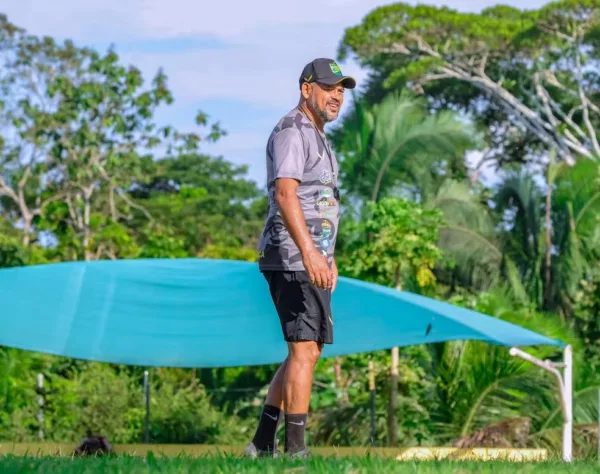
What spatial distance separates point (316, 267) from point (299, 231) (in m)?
0.16

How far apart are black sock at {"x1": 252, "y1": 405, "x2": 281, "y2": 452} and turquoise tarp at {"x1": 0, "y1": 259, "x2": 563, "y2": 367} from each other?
4.06 metres

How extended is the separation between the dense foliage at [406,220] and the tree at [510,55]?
0.04 m

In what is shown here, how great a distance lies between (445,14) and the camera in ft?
89.3

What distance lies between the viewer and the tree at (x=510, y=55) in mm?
26578

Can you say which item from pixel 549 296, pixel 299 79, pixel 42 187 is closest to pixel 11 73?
pixel 42 187

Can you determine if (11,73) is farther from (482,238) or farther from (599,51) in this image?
(599,51)

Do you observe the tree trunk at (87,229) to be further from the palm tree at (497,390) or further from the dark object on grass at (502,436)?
the dark object on grass at (502,436)

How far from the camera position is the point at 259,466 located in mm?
3998

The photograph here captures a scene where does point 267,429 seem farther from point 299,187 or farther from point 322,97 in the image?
point 322,97

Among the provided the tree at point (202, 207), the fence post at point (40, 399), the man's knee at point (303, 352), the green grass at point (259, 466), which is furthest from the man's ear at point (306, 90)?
the tree at point (202, 207)

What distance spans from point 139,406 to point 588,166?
7.76 metres

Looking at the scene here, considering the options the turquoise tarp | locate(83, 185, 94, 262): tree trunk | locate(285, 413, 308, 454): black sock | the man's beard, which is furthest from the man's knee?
locate(83, 185, 94, 262): tree trunk

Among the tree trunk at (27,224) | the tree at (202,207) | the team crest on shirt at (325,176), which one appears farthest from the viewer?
the tree at (202,207)

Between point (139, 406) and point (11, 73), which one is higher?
point (11, 73)
